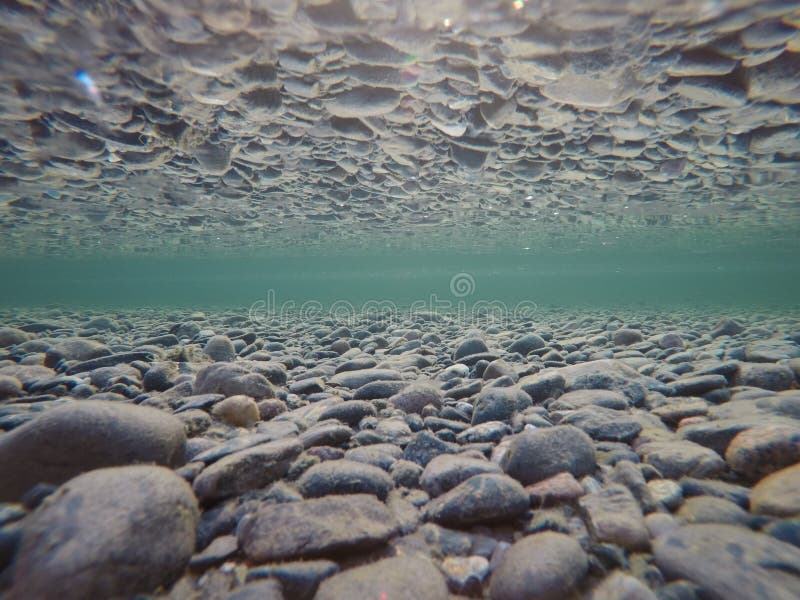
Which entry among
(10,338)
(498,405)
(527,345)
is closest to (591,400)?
(498,405)

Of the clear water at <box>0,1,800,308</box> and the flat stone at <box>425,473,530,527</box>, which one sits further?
the clear water at <box>0,1,800,308</box>

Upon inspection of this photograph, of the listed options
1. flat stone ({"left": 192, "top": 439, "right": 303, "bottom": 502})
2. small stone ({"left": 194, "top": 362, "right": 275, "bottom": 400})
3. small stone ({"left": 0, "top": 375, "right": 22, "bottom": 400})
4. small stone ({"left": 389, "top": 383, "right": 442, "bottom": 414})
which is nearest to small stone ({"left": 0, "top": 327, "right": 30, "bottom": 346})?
small stone ({"left": 0, "top": 375, "right": 22, "bottom": 400})

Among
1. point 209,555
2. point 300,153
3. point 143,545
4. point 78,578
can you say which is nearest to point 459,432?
point 209,555

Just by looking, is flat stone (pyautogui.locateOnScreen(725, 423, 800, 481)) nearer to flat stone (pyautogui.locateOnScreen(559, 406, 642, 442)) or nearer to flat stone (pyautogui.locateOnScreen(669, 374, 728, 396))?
flat stone (pyautogui.locateOnScreen(559, 406, 642, 442))

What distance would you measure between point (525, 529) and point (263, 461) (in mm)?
1492

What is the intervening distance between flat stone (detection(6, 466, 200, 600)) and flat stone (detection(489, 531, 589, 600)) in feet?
4.51

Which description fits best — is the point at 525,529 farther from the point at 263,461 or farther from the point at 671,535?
the point at 263,461

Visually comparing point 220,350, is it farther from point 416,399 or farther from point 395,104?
point 395,104

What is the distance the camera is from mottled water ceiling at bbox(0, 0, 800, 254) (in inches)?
165

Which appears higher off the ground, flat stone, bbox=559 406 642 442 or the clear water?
the clear water

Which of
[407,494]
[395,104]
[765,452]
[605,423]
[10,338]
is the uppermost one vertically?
[395,104]

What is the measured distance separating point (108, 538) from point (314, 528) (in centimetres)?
78

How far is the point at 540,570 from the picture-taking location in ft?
4.69

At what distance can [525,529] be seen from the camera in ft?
6.02
